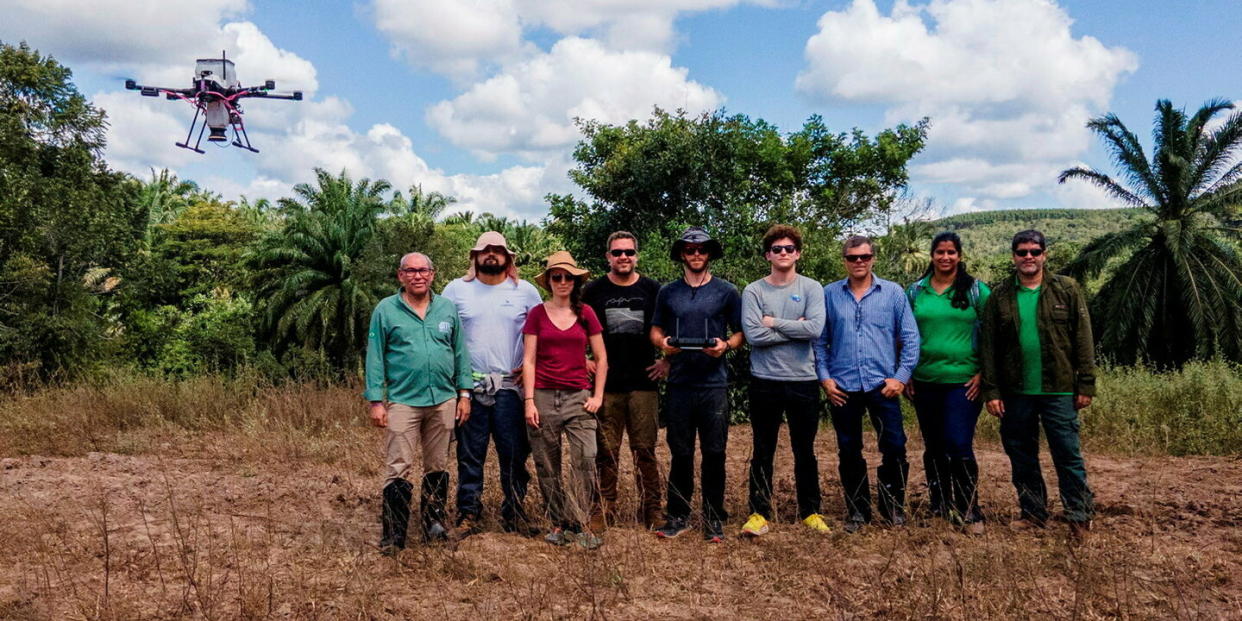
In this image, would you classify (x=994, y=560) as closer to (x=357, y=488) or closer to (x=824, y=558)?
(x=824, y=558)

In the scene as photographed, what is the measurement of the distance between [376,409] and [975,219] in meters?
118

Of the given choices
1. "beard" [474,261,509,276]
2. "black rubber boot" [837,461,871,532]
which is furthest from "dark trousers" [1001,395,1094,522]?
"beard" [474,261,509,276]

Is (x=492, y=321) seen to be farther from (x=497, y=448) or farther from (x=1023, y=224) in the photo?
(x=1023, y=224)

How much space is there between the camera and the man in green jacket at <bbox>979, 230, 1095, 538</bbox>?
4727 millimetres

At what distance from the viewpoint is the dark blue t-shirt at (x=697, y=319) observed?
4746 mm

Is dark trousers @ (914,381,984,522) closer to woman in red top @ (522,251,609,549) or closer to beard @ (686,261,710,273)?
beard @ (686,261,710,273)

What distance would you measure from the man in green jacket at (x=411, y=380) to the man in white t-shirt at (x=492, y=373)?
0.41ft

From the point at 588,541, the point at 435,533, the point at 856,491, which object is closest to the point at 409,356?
the point at 435,533

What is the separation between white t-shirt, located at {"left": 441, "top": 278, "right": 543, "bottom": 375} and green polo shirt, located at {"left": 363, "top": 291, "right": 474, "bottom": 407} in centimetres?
21

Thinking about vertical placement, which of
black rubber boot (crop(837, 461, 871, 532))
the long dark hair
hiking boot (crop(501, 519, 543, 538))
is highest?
the long dark hair

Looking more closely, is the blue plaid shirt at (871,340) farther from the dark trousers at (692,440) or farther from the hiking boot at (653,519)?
the hiking boot at (653,519)

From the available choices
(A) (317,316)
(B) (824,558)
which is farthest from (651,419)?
(A) (317,316)

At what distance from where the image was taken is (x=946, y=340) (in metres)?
4.85

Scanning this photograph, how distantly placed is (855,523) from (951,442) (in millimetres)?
733
